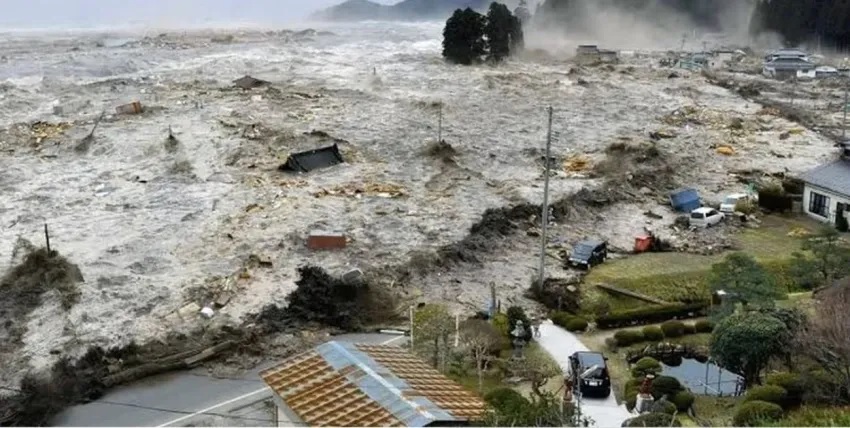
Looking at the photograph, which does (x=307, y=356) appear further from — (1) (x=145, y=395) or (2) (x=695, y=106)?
(2) (x=695, y=106)

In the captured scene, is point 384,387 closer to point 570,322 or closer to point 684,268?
point 570,322

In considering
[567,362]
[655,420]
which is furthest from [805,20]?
[655,420]

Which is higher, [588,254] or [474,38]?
[474,38]

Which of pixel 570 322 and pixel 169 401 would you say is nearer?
pixel 169 401

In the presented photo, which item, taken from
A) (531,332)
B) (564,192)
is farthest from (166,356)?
(564,192)

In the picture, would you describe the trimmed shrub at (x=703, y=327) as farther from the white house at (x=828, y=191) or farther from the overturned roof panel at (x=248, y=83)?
the overturned roof panel at (x=248, y=83)

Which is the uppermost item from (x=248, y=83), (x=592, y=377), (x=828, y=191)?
(x=248, y=83)
